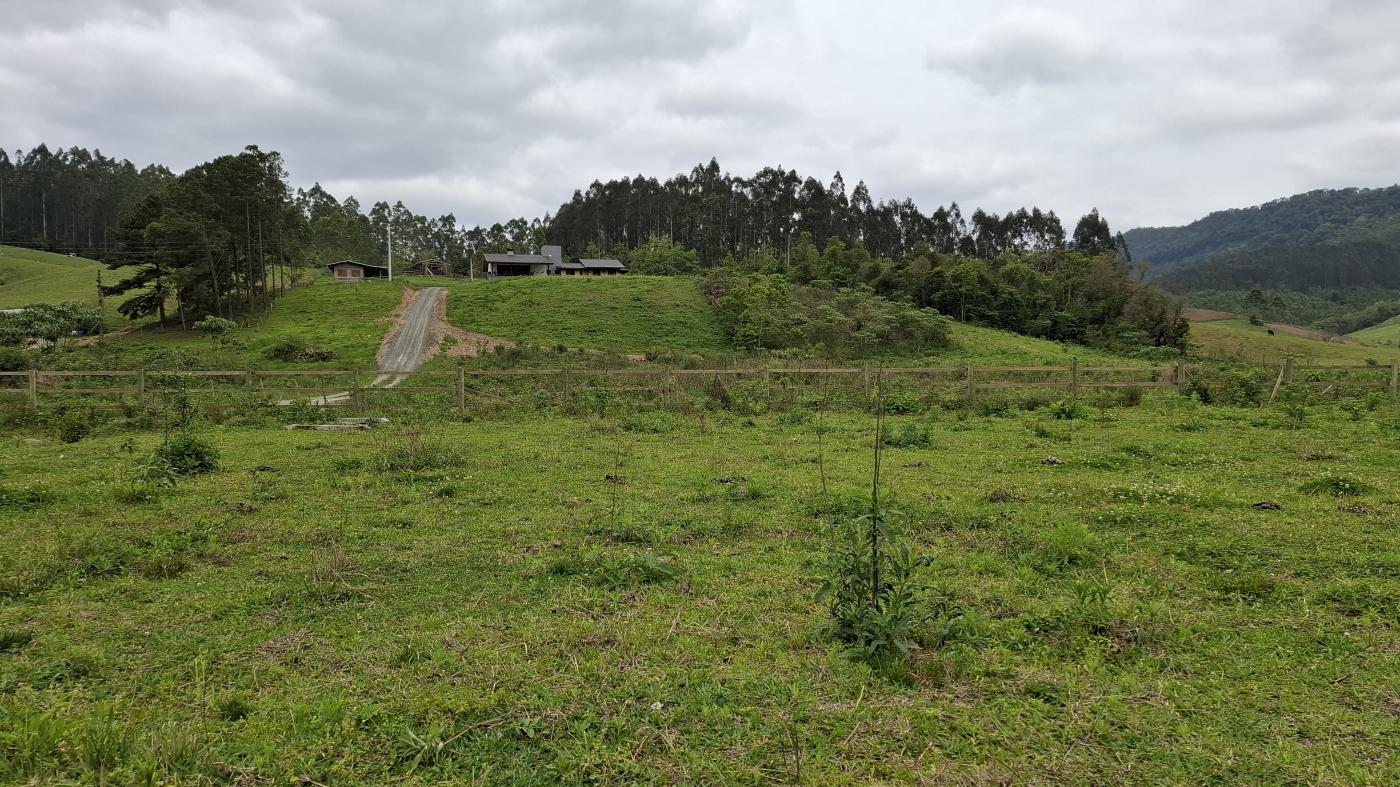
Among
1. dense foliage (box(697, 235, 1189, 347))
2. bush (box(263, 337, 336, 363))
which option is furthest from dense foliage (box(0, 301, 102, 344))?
dense foliage (box(697, 235, 1189, 347))

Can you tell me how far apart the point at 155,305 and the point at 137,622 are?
53.7 metres

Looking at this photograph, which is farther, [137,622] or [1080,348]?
[1080,348]

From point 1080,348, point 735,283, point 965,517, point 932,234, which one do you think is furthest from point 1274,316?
point 965,517

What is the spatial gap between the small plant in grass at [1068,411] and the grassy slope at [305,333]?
109ft

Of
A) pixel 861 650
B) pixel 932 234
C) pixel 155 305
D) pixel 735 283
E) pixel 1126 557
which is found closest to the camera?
pixel 861 650

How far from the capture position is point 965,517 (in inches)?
320

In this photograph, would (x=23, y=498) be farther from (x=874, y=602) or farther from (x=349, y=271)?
(x=349, y=271)

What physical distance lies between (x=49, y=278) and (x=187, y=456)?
87.7 metres

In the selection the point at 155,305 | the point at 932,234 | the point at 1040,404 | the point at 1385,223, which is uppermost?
the point at 1385,223

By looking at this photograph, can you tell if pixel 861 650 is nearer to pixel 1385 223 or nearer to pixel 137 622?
pixel 137 622

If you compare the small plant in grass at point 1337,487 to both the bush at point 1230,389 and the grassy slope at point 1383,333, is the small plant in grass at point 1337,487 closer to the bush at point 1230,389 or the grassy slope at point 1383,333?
the bush at point 1230,389

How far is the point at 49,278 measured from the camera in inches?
2837

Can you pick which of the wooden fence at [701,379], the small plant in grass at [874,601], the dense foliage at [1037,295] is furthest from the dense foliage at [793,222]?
the small plant in grass at [874,601]

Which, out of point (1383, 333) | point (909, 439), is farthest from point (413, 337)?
point (1383, 333)
